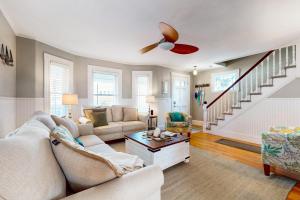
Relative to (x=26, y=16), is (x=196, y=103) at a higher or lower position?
lower

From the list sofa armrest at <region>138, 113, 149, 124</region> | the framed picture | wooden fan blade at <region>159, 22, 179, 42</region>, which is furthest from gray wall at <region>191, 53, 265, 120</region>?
wooden fan blade at <region>159, 22, 179, 42</region>

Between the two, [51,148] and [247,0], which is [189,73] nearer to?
[247,0]

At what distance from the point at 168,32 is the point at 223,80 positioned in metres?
4.46

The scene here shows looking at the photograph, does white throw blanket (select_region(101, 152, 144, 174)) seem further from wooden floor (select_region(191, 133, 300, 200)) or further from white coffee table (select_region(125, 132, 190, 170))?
wooden floor (select_region(191, 133, 300, 200))

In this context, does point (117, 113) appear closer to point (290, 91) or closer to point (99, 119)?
point (99, 119)

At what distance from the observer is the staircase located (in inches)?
139

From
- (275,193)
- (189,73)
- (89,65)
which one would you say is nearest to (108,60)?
(89,65)

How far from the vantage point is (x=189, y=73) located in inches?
256

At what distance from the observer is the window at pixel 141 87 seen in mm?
5262

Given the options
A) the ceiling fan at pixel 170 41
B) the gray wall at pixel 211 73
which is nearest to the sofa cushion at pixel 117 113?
the ceiling fan at pixel 170 41

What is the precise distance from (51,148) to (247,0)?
271 centimetres

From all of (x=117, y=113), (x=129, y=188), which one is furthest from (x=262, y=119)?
(x=129, y=188)

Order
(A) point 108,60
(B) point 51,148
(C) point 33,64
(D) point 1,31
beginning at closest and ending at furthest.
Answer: (B) point 51,148, (D) point 1,31, (C) point 33,64, (A) point 108,60

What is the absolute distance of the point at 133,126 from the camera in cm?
389
